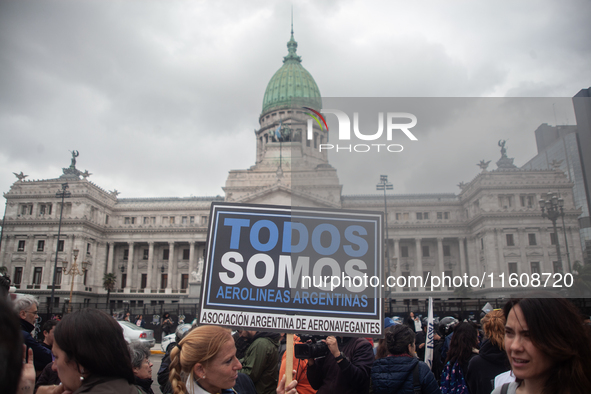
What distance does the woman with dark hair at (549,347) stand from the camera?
2178mm

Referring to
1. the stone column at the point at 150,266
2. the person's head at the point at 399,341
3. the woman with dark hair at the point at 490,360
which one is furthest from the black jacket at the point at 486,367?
the stone column at the point at 150,266

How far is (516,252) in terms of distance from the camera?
3.09 meters

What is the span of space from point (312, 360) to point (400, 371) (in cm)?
84

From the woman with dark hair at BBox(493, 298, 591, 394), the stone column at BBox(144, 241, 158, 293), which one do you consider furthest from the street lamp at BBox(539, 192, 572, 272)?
the stone column at BBox(144, 241, 158, 293)

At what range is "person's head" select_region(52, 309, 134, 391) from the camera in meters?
2.49

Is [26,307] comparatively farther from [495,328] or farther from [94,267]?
[94,267]

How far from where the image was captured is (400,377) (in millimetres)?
4066

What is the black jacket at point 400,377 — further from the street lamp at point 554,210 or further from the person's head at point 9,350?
the person's head at point 9,350

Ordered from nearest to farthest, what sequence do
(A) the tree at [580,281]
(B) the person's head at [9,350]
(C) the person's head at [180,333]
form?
(B) the person's head at [9,350] → (A) the tree at [580,281] → (C) the person's head at [180,333]

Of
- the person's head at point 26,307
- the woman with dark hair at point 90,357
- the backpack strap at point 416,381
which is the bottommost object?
the backpack strap at point 416,381

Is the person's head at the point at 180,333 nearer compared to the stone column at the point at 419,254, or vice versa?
the person's head at the point at 180,333

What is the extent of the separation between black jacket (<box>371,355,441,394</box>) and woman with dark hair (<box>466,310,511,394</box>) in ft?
2.35

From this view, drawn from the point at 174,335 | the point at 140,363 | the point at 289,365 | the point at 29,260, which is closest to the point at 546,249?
the point at 289,365

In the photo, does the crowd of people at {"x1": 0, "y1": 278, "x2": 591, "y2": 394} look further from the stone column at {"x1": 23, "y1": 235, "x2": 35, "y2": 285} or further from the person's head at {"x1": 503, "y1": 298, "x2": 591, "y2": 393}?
the stone column at {"x1": 23, "y1": 235, "x2": 35, "y2": 285}
